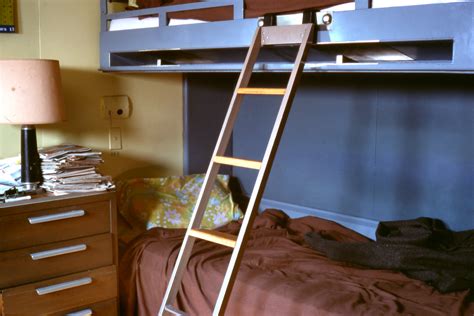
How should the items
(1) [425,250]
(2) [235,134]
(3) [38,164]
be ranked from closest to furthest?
(1) [425,250]
(3) [38,164]
(2) [235,134]

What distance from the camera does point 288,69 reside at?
2.31 m

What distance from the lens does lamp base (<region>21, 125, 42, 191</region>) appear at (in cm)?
268

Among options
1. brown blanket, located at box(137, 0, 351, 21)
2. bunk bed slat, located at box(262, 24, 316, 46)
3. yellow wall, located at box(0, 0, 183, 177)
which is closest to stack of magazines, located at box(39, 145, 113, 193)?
yellow wall, located at box(0, 0, 183, 177)

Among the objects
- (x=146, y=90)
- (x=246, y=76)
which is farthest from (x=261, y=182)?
(x=146, y=90)

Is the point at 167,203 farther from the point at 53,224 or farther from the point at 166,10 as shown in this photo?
the point at 166,10

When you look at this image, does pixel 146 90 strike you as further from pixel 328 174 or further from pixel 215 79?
pixel 328 174

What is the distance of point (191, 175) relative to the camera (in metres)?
3.66

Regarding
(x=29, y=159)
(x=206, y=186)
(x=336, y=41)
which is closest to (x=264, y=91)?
(x=336, y=41)

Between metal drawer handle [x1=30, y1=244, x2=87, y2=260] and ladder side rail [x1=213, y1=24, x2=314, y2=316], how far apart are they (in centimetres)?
91

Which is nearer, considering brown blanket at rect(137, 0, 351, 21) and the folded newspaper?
brown blanket at rect(137, 0, 351, 21)

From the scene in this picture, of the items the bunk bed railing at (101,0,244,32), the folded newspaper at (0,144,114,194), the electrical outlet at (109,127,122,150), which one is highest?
the bunk bed railing at (101,0,244,32)

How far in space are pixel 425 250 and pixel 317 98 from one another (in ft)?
4.20

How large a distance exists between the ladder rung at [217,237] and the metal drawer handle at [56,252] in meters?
0.67

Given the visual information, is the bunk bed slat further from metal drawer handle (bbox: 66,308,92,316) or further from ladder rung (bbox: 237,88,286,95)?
metal drawer handle (bbox: 66,308,92,316)
